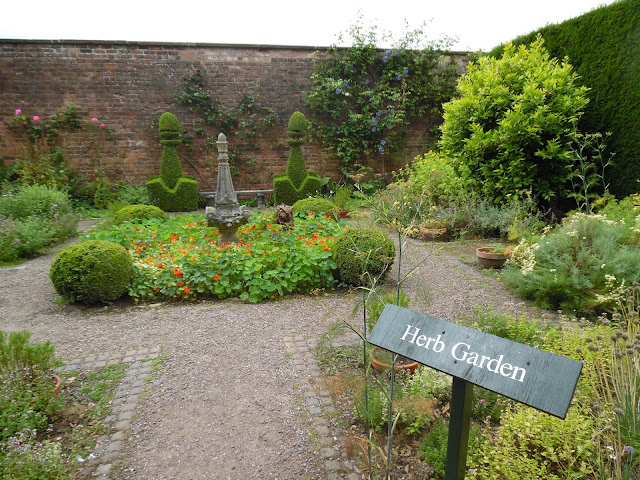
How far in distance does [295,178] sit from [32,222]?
5.34m

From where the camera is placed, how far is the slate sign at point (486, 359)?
1156 millimetres

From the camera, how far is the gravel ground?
217 centimetres

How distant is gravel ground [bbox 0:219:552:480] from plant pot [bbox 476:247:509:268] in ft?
0.56

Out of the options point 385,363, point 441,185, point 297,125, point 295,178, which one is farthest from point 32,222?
point 441,185

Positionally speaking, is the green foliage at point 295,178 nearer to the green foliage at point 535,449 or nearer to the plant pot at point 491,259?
the plant pot at point 491,259

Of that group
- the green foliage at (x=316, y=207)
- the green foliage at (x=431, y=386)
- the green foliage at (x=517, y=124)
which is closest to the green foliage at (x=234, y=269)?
the green foliage at (x=316, y=207)

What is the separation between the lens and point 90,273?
13.5 ft

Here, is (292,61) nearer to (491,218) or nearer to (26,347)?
(491,218)

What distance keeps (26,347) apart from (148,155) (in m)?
8.16

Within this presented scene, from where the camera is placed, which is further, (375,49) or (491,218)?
(375,49)

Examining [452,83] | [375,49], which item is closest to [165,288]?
[375,49]

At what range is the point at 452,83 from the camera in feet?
35.4

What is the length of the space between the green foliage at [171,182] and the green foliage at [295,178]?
2.00m

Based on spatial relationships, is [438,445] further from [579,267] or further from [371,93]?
[371,93]
